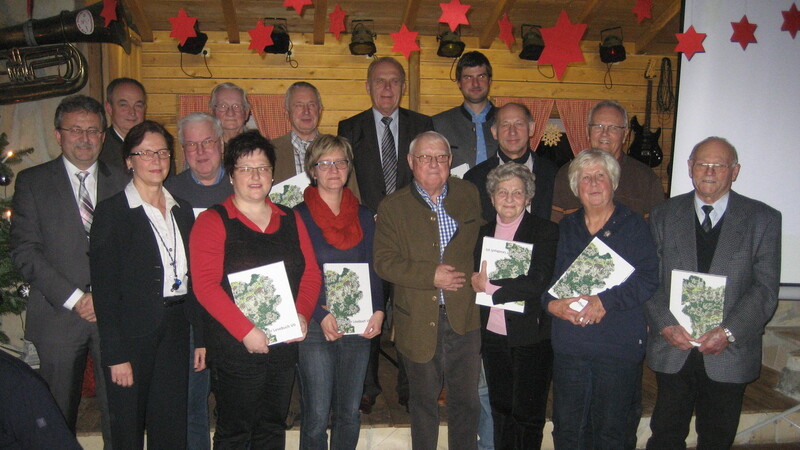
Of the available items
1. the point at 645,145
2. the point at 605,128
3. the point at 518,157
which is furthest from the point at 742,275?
the point at 645,145

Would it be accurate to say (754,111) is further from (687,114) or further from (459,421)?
(459,421)

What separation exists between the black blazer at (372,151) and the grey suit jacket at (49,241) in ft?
5.47

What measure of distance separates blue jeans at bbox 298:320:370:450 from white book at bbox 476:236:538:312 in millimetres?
718

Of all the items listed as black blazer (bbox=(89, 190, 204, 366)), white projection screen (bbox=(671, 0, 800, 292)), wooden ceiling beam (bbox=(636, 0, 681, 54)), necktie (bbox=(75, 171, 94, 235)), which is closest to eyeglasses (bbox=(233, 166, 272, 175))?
black blazer (bbox=(89, 190, 204, 366))

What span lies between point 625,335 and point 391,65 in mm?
2300

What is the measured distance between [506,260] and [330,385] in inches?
41.5

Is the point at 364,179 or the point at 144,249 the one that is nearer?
the point at 144,249

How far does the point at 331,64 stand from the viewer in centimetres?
800

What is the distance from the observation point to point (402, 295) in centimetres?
281

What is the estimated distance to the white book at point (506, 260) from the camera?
2648 millimetres

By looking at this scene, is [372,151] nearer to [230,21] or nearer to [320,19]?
[320,19]

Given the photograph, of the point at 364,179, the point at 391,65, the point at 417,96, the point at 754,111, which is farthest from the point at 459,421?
the point at 417,96

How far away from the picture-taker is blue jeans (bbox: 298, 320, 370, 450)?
2.62 m

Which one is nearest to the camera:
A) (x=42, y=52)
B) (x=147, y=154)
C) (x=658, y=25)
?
(x=147, y=154)
